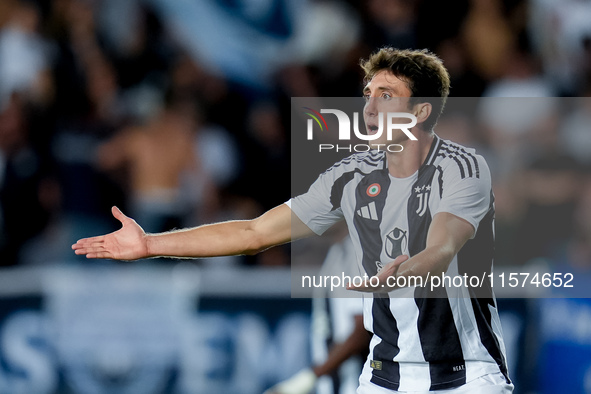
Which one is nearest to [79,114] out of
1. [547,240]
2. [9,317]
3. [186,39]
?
[186,39]

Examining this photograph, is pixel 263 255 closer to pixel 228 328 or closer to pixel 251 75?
pixel 228 328

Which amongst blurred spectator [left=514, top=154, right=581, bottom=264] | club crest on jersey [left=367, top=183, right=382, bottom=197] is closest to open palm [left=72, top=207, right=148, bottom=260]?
club crest on jersey [left=367, top=183, right=382, bottom=197]

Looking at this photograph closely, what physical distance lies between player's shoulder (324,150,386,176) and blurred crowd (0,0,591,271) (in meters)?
3.02

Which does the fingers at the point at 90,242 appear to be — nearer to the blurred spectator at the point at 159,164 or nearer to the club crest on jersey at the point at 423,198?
the club crest on jersey at the point at 423,198

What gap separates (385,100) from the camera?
159 inches

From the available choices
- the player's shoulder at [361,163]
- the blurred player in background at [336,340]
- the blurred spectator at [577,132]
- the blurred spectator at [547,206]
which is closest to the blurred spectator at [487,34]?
the blurred spectator at [577,132]

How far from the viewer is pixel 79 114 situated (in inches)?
358

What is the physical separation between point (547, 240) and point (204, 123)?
344 cm

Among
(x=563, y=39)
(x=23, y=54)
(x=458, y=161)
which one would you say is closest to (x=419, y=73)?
(x=458, y=161)

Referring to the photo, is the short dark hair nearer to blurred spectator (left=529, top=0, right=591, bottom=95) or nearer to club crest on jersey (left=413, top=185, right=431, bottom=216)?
club crest on jersey (left=413, top=185, right=431, bottom=216)

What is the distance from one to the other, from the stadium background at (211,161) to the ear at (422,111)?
218 centimetres

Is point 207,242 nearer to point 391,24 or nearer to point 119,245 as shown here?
point 119,245

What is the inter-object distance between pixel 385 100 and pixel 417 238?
595 mm

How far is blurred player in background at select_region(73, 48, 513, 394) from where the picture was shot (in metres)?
3.94
